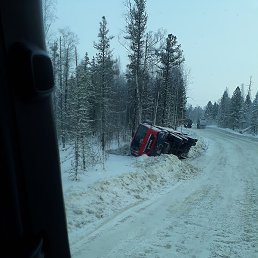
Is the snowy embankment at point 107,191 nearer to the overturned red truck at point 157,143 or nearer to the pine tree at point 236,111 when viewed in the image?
the overturned red truck at point 157,143

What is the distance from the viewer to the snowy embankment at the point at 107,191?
8.66 meters

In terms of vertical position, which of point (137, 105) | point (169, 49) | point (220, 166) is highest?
point (169, 49)

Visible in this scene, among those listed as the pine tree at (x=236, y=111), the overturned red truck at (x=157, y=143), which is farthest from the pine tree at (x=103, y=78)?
the pine tree at (x=236, y=111)

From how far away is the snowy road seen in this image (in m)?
7.10

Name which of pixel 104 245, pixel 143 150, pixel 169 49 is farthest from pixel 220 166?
pixel 169 49

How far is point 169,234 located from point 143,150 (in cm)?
1457

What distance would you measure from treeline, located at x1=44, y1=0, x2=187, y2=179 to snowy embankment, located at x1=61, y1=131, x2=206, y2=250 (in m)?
1.59

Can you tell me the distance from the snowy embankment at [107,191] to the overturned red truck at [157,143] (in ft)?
16.4

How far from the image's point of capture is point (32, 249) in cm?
160

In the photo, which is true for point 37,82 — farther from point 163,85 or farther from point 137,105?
point 163,85

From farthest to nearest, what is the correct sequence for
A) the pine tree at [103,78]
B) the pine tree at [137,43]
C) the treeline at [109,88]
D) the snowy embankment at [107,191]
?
the pine tree at [103,78]
the pine tree at [137,43]
the treeline at [109,88]
the snowy embankment at [107,191]

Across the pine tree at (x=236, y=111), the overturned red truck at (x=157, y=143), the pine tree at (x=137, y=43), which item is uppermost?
the pine tree at (x=137, y=43)

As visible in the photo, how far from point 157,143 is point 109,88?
21055 millimetres

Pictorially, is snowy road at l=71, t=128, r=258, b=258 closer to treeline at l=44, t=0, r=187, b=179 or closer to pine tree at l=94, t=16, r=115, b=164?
treeline at l=44, t=0, r=187, b=179
